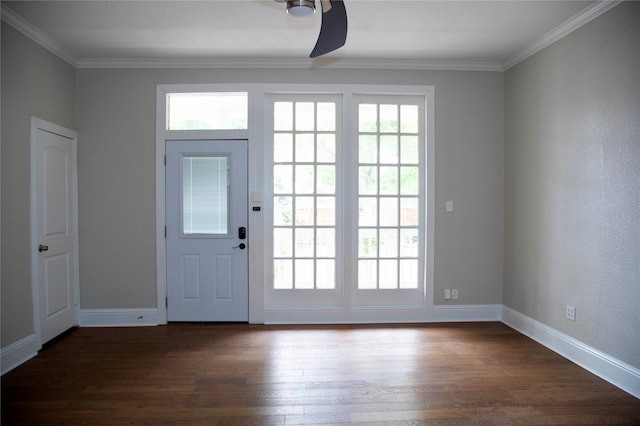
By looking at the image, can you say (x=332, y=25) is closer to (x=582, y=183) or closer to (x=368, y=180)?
(x=368, y=180)

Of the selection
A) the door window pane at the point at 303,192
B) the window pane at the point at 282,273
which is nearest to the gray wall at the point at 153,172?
the door window pane at the point at 303,192

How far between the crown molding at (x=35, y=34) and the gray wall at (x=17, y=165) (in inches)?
1.9

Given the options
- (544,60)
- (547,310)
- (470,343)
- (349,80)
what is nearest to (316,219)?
(349,80)

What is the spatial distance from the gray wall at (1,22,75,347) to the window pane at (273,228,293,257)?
7.04ft

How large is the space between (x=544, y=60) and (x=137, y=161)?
13.2ft

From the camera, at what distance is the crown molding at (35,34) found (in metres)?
2.87

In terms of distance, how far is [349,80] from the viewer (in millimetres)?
3965

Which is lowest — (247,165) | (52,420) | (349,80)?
(52,420)

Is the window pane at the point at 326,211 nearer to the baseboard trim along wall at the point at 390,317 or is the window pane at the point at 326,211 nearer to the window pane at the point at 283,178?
the window pane at the point at 283,178

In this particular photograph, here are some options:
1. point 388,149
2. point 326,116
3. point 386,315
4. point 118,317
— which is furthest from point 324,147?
point 118,317

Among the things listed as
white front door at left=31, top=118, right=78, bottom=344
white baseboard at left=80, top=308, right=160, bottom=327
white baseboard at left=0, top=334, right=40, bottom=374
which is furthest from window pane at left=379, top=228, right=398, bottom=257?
white baseboard at left=0, top=334, right=40, bottom=374

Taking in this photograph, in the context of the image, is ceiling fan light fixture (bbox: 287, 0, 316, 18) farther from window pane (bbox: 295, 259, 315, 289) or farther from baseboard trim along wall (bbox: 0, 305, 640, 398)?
baseboard trim along wall (bbox: 0, 305, 640, 398)

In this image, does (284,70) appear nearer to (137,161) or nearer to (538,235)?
(137,161)

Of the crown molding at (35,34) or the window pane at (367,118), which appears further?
the window pane at (367,118)
